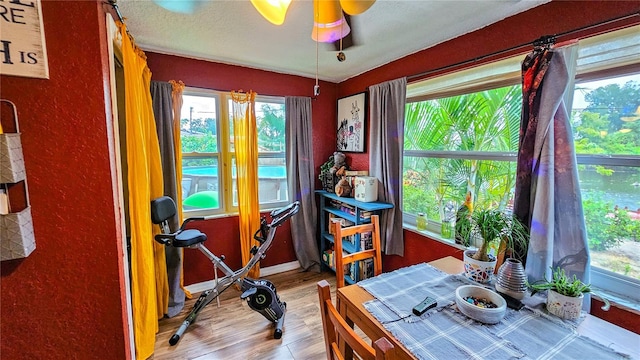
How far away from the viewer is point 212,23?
5.79ft

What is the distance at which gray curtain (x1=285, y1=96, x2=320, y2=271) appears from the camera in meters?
2.93

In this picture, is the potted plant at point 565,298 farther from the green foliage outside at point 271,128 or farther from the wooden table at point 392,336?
the green foliage outside at point 271,128

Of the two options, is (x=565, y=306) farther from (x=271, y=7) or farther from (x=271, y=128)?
(x=271, y=128)

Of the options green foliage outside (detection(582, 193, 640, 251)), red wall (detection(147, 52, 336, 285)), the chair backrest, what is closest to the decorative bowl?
the chair backrest

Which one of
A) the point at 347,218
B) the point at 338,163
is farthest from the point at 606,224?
the point at 338,163

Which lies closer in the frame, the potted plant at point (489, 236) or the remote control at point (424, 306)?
the remote control at point (424, 306)

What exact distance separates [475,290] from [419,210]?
122cm

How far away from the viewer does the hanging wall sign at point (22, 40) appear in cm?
89

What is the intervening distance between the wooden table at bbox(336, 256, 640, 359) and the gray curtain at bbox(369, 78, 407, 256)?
3.88 ft

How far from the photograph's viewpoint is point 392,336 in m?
0.99

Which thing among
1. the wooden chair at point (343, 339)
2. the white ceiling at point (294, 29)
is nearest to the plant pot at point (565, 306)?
the wooden chair at point (343, 339)

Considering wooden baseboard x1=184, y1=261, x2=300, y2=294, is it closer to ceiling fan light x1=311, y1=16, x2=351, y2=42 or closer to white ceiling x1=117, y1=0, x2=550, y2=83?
white ceiling x1=117, y1=0, x2=550, y2=83

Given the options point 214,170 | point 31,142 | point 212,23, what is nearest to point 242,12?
point 212,23

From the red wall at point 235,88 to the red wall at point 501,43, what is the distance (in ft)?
2.19
